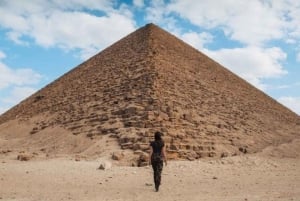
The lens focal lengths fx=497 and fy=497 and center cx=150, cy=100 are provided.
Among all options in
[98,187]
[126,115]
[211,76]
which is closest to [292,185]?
[98,187]

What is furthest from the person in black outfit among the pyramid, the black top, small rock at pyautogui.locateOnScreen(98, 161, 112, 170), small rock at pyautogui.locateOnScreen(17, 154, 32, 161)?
small rock at pyautogui.locateOnScreen(17, 154, 32, 161)

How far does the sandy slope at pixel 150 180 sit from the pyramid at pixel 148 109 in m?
1.82

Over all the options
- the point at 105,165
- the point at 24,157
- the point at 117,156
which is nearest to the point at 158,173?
the point at 105,165

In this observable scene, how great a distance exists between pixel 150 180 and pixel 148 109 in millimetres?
7583

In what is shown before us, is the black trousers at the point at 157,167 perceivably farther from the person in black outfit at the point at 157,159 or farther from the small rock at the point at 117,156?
the small rock at the point at 117,156

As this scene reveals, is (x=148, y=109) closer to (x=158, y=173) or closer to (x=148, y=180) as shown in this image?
(x=148, y=180)

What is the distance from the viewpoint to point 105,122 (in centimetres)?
2094

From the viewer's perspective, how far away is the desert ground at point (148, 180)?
10188mm

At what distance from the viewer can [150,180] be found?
1304cm

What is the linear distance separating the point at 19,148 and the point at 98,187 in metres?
10.8

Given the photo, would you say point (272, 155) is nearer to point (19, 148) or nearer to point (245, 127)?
point (245, 127)

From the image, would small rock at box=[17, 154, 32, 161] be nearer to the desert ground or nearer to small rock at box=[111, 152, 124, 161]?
the desert ground

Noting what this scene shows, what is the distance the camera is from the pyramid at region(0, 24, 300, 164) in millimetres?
19203

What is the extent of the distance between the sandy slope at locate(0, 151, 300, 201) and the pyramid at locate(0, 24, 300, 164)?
1.82 metres
